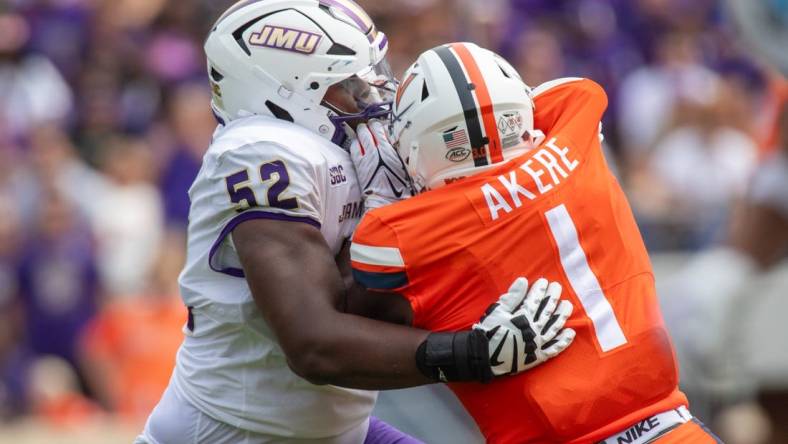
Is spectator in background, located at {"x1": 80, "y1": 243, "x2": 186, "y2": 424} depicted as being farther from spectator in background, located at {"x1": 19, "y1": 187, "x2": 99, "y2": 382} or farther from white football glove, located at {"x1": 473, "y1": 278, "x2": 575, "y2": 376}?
white football glove, located at {"x1": 473, "y1": 278, "x2": 575, "y2": 376}

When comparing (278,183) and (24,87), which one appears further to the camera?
(24,87)

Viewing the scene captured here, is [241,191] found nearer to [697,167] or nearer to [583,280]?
[583,280]

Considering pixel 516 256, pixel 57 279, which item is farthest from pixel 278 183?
pixel 57 279

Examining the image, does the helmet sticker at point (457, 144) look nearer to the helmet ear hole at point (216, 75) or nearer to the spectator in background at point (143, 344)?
the helmet ear hole at point (216, 75)

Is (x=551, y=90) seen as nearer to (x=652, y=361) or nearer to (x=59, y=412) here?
(x=652, y=361)

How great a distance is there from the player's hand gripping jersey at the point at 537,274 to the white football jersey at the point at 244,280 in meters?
0.31

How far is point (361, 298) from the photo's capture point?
375 centimetres

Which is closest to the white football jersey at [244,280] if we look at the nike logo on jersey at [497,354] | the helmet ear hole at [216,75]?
the helmet ear hole at [216,75]

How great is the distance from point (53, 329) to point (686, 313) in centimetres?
548

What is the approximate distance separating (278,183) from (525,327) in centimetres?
80

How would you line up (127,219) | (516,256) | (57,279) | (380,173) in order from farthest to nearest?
(127,219), (57,279), (380,173), (516,256)

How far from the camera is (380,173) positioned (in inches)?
156

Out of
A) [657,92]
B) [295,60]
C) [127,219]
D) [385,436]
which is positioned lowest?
[127,219]

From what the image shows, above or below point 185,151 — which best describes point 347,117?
above
